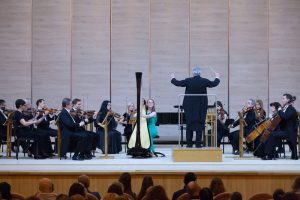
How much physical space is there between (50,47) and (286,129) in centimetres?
761

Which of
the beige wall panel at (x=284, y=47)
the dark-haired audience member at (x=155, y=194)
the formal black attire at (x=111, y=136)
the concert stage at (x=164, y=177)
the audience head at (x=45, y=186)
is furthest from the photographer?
the beige wall panel at (x=284, y=47)

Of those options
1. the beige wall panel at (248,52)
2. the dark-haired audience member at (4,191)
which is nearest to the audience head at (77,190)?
the dark-haired audience member at (4,191)

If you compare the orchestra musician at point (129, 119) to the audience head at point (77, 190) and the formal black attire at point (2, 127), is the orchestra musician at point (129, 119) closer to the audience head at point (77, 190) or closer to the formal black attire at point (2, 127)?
the formal black attire at point (2, 127)

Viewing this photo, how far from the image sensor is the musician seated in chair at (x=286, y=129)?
1124cm

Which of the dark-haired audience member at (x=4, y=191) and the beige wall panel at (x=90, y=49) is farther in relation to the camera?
the beige wall panel at (x=90, y=49)

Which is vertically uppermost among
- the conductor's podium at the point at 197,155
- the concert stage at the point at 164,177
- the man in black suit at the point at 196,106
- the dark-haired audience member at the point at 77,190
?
the man in black suit at the point at 196,106

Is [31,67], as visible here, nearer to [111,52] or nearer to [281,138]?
[111,52]

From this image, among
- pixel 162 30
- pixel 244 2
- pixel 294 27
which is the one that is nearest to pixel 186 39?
pixel 162 30

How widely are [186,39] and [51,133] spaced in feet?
19.4

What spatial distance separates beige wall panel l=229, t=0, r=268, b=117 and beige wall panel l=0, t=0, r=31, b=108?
5.75 m

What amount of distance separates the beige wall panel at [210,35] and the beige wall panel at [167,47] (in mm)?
227

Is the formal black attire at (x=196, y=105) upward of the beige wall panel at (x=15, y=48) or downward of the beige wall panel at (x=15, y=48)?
downward

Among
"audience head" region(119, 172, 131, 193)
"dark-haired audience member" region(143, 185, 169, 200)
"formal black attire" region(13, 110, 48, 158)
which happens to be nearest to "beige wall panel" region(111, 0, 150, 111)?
"formal black attire" region(13, 110, 48, 158)

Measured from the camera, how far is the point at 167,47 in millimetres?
16438
